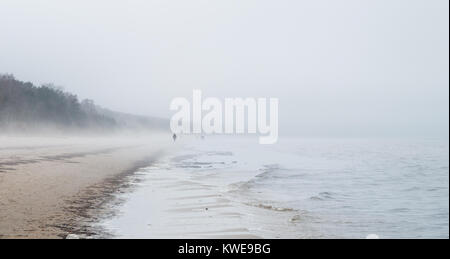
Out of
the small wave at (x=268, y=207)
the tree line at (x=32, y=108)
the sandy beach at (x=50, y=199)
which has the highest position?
the tree line at (x=32, y=108)

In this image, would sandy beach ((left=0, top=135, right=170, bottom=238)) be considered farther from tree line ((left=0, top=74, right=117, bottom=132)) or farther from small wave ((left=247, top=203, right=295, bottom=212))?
tree line ((left=0, top=74, right=117, bottom=132))

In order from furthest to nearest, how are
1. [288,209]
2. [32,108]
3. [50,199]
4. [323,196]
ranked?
1. [32,108]
2. [323,196]
3. [288,209]
4. [50,199]

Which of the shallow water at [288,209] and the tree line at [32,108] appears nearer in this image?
the shallow water at [288,209]

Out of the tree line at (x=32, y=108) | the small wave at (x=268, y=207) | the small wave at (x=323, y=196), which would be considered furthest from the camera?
the tree line at (x=32, y=108)

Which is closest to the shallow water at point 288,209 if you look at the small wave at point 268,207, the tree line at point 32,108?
the small wave at point 268,207

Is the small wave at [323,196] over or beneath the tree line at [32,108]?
beneath

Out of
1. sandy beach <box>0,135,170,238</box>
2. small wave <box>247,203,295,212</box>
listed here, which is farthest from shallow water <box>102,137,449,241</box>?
sandy beach <box>0,135,170,238</box>

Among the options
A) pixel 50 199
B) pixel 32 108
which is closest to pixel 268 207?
pixel 50 199

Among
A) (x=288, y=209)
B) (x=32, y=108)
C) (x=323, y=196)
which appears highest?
(x=32, y=108)

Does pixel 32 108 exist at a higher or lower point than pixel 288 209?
higher

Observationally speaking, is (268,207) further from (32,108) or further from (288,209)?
(32,108)

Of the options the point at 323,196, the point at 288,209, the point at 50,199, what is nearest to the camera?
the point at 50,199

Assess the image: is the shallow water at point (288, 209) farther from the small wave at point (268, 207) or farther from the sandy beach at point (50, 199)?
the sandy beach at point (50, 199)
